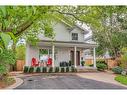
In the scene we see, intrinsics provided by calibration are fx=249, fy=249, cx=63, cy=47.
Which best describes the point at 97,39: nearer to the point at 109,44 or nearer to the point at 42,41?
the point at 109,44

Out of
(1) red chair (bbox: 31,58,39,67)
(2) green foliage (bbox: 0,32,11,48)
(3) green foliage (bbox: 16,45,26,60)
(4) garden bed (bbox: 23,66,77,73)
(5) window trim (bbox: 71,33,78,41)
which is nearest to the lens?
(2) green foliage (bbox: 0,32,11,48)

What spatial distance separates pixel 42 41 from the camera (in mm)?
19078

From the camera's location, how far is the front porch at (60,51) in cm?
1933

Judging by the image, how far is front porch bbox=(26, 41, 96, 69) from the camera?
63.4 ft

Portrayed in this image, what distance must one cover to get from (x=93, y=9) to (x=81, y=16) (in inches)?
40.8

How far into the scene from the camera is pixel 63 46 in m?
20.5

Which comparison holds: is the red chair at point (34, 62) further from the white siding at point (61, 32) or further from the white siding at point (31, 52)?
the white siding at point (61, 32)

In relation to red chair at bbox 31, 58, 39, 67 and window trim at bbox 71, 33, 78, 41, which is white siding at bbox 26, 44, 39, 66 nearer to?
red chair at bbox 31, 58, 39, 67

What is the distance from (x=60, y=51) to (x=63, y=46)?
0.52 metres

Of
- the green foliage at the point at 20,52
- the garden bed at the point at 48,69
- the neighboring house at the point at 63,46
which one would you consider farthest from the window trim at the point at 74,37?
the green foliage at the point at 20,52

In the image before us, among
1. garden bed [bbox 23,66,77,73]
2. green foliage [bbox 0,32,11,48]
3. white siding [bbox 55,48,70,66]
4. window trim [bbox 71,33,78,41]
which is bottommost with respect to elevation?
garden bed [bbox 23,66,77,73]

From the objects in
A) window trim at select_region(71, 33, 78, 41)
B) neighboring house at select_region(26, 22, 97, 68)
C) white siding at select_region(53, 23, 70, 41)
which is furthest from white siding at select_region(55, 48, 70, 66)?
window trim at select_region(71, 33, 78, 41)

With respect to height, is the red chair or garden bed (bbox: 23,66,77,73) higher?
the red chair
